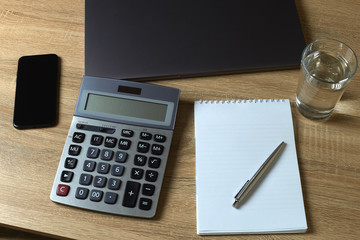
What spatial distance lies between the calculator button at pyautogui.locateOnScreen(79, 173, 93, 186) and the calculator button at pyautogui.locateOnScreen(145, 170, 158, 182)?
9 cm

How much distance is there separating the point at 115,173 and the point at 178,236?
0.13m

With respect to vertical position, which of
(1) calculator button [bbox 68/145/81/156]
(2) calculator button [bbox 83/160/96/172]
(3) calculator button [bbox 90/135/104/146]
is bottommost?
(2) calculator button [bbox 83/160/96/172]

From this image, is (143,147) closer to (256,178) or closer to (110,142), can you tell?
(110,142)

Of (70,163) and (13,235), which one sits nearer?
(70,163)

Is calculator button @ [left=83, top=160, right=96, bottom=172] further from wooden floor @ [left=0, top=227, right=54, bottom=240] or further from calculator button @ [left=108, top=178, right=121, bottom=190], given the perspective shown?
wooden floor @ [left=0, top=227, right=54, bottom=240]

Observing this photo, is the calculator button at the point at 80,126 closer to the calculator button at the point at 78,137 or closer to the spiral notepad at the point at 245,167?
the calculator button at the point at 78,137

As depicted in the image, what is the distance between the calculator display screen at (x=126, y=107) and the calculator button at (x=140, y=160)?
0.07 metres

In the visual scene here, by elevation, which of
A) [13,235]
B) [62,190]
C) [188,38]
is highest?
[188,38]

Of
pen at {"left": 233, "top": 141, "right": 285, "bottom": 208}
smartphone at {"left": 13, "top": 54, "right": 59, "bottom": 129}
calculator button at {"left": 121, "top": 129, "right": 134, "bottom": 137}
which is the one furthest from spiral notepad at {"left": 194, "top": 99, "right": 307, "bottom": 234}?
smartphone at {"left": 13, "top": 54, "right": 59, "bottom": 129}

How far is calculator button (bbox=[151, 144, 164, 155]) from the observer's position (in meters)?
0.59

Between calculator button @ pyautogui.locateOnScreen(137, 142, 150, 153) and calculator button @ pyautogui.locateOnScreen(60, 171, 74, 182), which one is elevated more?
calculator button @ pyautogui.locateOnScreen(137, 142, 150, 153)

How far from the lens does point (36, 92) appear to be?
2.17 ft

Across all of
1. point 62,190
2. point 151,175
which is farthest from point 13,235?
point 151,175

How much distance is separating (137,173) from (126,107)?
122 millimetres
